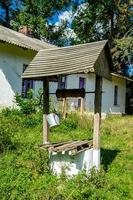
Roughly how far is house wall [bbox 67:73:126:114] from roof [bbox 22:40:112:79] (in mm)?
14300

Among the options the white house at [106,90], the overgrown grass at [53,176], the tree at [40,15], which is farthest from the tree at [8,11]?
the overgrown grass at [53,176]

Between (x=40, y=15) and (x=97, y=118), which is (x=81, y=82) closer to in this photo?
(x=40, y=15)

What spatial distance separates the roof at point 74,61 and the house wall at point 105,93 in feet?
46.9

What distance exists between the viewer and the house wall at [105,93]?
26.3m

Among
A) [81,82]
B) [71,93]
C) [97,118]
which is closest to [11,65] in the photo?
[81,82]

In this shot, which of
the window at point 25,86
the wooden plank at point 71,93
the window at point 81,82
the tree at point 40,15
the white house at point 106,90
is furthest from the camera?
the tree at point 40,15

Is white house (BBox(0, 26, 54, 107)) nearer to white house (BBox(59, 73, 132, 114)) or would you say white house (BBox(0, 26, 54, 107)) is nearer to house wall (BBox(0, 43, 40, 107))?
house wall (BBox(0, 43, 40, 107))

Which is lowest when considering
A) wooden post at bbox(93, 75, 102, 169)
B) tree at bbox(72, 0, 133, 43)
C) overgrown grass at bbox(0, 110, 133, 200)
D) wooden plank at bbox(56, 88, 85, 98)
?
overgrown grass at bbox(0, 110, 133, 200)

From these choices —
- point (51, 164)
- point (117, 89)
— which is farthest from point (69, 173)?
point (117, 89)

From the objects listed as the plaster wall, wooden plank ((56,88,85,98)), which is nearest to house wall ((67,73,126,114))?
the plaster wall

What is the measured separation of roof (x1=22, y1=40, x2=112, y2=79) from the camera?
948 cm

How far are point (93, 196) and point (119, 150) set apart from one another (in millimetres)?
4943

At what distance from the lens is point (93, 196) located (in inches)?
300

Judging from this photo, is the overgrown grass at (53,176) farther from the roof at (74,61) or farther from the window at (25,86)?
the window at (25,86)
